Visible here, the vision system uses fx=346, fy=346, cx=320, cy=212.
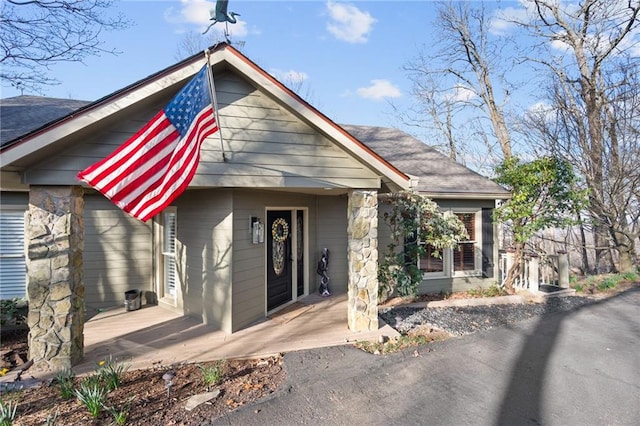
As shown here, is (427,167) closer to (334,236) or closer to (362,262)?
(334,236)

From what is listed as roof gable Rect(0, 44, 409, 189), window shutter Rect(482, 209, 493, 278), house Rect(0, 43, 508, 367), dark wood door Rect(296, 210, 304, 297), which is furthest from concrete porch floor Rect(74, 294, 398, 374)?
window shutter Rect(482, 209, 493, 278)

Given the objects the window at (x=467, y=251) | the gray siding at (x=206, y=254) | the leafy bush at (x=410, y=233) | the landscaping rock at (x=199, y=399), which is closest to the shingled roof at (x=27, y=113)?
the gray siding at (x=206, y=254)

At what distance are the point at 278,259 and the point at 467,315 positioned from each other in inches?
163

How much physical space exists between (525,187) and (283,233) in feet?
19.3

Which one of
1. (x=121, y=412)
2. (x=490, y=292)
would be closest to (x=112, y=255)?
(x=121, y=412)

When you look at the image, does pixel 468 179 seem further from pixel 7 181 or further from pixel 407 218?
pixel 7 181

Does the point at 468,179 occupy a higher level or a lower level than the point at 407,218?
higher

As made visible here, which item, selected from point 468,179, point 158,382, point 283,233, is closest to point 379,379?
point 158,382

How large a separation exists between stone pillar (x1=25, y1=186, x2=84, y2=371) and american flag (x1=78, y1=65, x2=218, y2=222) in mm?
1153

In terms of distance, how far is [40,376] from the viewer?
14.1 feet

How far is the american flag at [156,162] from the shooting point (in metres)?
3.69

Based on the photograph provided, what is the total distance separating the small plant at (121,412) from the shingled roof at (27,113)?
513 cm

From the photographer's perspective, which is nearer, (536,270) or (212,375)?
(212,375)

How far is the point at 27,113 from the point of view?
780cm
